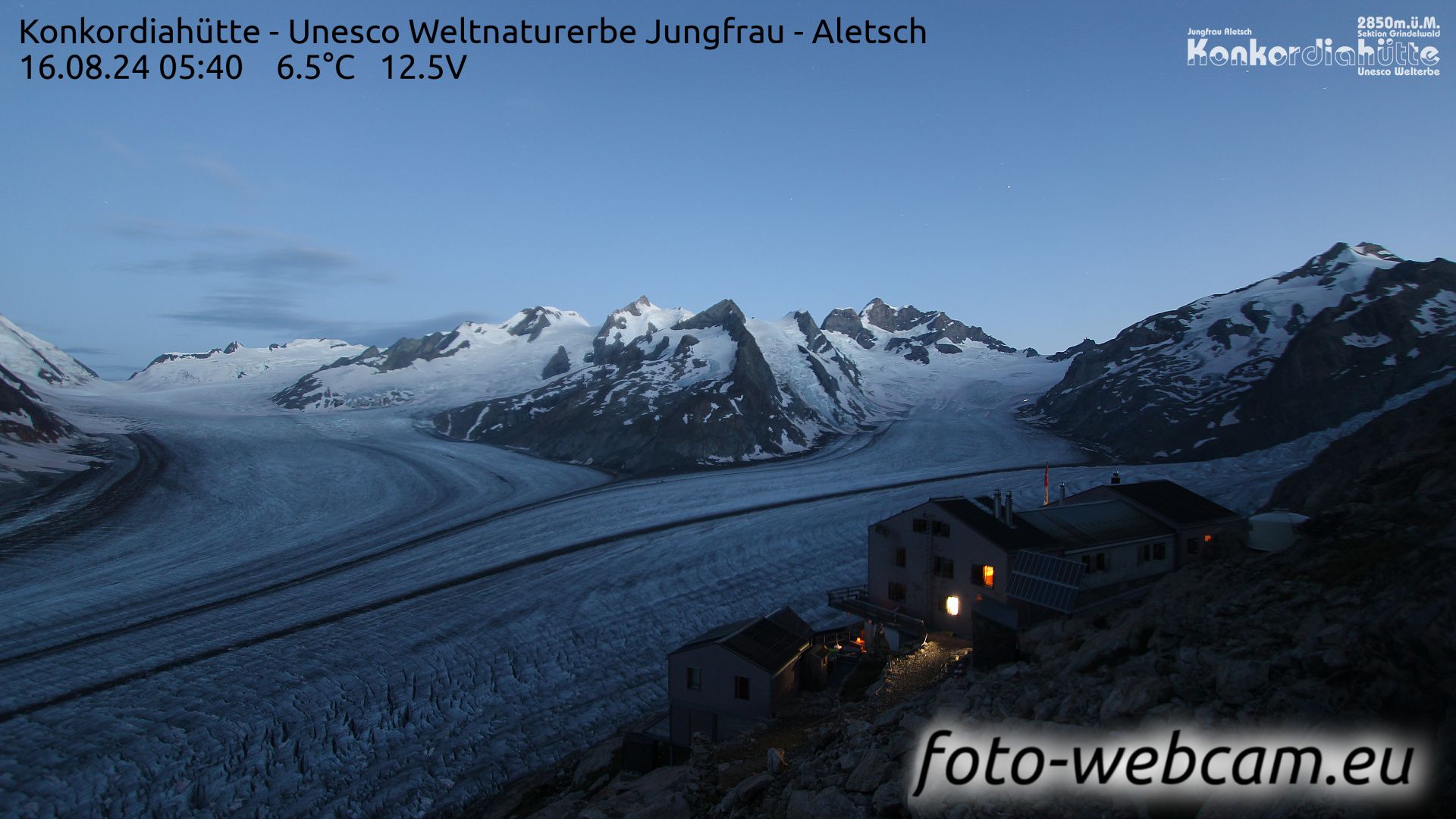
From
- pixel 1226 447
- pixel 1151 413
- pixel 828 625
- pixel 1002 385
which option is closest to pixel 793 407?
pixel 1151 413

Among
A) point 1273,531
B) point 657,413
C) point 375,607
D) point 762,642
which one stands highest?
point 657,413

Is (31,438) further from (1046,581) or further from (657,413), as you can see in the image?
(1046,581)

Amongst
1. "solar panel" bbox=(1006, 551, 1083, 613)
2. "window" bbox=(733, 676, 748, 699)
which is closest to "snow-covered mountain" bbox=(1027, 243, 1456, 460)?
"solar panel" bbox=(1006, 551, 1083, 613)

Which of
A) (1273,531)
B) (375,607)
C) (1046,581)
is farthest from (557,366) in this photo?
(1273,531)

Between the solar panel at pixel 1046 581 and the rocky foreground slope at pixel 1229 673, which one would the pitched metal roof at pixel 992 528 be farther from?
the rocky foreground slope at pixel 1229 673

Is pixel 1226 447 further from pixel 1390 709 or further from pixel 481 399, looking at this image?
pixel 481 399

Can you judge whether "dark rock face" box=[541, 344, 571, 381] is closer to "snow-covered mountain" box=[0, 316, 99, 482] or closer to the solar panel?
"snow-covered mountain" box=[0, 316, 99, 482]
